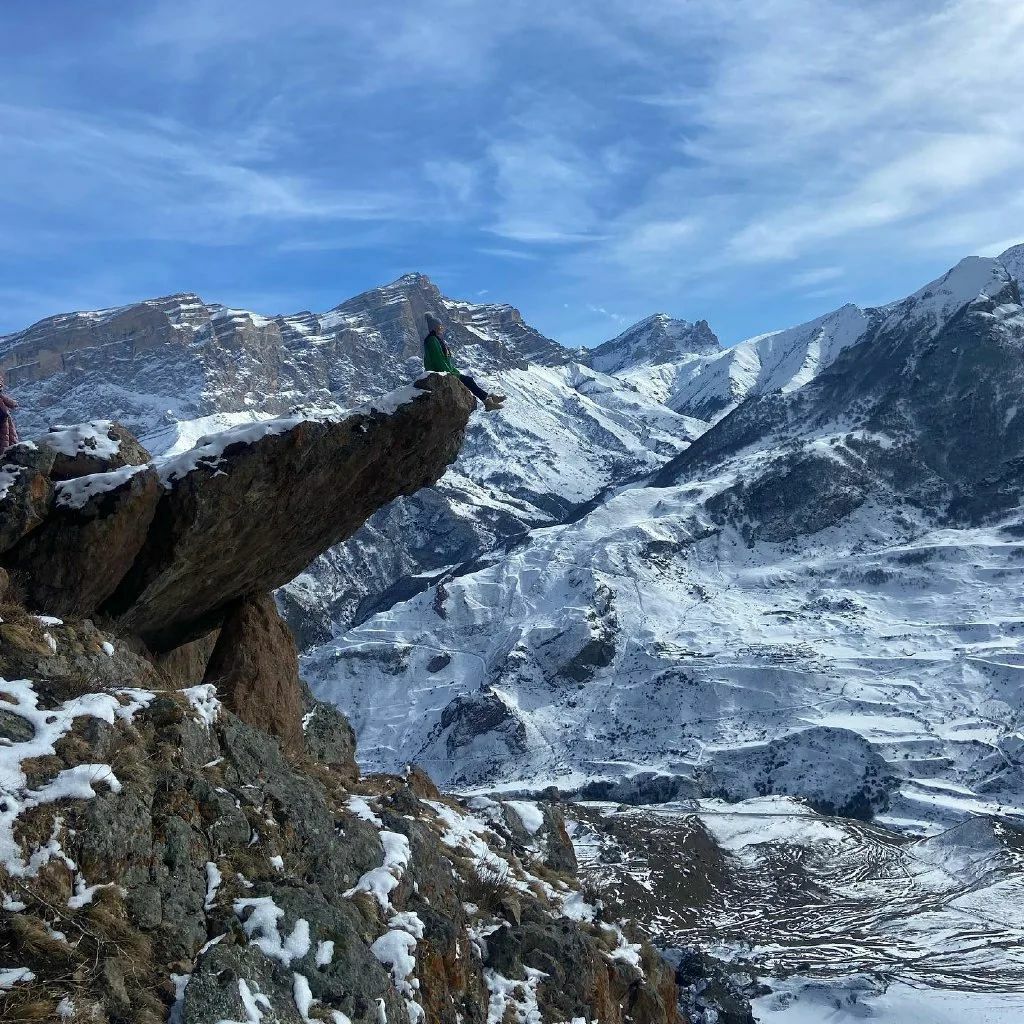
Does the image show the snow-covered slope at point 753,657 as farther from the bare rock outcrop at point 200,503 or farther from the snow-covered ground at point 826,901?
the bare rock outcrop at point 200,503

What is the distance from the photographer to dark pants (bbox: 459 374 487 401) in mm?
19855

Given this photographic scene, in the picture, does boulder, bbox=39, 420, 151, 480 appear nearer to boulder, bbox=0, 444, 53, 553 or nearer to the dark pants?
boulder, bbox=0, 444, 53, 553

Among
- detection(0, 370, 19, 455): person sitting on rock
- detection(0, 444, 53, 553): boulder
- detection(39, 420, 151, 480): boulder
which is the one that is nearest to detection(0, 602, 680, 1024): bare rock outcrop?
detection(0, 444, 53, 553): boulder

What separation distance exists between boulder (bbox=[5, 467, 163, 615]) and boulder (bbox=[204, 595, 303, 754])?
357 cm

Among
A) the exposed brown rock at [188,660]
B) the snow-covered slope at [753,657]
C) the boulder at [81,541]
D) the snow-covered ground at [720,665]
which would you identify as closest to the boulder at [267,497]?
the exposed brown rock at [188,660]

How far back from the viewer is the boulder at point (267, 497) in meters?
16.0

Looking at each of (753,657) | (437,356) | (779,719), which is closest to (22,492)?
(437,356)

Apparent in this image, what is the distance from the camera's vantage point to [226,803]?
11.5 meters

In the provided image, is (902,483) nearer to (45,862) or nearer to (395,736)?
(395,736)

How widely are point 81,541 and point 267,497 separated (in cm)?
324

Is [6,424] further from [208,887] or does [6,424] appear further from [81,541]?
[208,887]

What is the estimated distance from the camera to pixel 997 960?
220 feet

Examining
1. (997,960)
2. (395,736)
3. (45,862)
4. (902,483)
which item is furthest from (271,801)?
(902,483)

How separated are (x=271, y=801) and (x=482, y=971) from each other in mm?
4094
